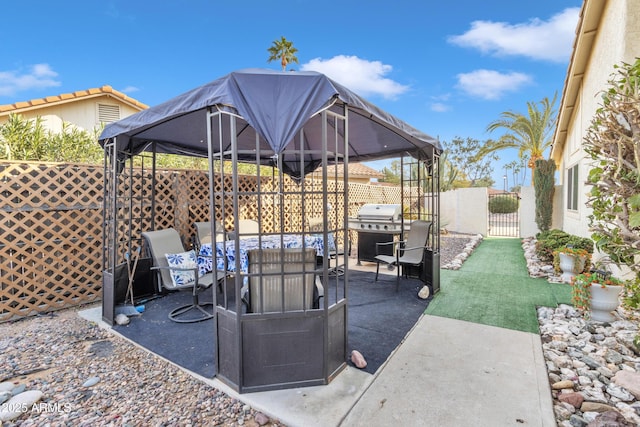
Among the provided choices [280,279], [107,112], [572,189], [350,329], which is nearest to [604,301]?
[350,329]

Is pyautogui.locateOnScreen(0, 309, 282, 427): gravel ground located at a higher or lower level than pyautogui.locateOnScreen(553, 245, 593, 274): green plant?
lower

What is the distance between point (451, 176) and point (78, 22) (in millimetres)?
18905

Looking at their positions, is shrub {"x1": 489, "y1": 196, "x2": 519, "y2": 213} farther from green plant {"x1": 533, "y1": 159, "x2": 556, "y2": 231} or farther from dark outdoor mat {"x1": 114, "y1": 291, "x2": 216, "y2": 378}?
dark outdoor mat {"x1": 114, "y1": 291, "x2": 216, "y2": 378}

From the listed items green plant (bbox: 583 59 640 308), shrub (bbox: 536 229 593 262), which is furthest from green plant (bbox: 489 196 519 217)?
green plant (bbox: 583 59 640 308)

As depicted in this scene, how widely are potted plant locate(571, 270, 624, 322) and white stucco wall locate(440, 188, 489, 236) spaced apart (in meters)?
8.31

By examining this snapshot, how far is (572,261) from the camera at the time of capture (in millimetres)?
5102

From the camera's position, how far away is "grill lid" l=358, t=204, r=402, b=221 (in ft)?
21.1

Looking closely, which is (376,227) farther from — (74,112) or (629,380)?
(74,112)

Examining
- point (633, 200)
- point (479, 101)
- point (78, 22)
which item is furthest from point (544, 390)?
point (479, 101)

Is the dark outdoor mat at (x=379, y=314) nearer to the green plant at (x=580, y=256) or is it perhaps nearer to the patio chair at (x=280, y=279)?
the patio chair at (x=280, y=279)

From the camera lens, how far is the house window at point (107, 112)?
10.7 metres

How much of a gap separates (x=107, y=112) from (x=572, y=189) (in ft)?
45.6

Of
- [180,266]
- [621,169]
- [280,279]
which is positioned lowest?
[180,266]

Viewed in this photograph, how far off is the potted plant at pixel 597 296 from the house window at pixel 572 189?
425cm
